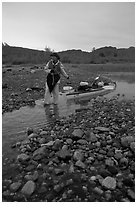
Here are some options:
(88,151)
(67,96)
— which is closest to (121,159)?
A: (88,151)

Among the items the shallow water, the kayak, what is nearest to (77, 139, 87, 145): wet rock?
the shallow water

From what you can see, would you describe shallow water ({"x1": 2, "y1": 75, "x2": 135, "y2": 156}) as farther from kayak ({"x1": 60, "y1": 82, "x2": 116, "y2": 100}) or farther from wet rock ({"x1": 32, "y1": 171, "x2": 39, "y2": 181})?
wet rock ({"x1": 32, "y1": 171, "x2": 39, "y2": 181})

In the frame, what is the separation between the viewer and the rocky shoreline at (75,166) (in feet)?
12.0

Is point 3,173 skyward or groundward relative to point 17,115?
groundward

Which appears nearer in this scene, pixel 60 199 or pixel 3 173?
pixel 60 199

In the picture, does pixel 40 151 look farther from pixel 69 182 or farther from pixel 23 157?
pixel 69 182

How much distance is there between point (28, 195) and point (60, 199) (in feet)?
1.88

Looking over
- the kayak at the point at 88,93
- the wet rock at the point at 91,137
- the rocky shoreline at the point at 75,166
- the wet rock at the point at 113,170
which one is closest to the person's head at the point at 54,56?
the kayak at the point at 88,93

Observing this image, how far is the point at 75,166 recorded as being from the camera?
443 cm

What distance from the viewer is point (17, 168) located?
4.48 metres

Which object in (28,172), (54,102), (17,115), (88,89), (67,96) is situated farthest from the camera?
(88,89)

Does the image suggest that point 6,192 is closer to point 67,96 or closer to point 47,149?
point 47,149

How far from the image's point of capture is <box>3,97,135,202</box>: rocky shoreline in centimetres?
367

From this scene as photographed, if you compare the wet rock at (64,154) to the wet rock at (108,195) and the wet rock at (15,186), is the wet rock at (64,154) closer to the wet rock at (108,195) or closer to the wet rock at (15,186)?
the wet rock at (15,186)
